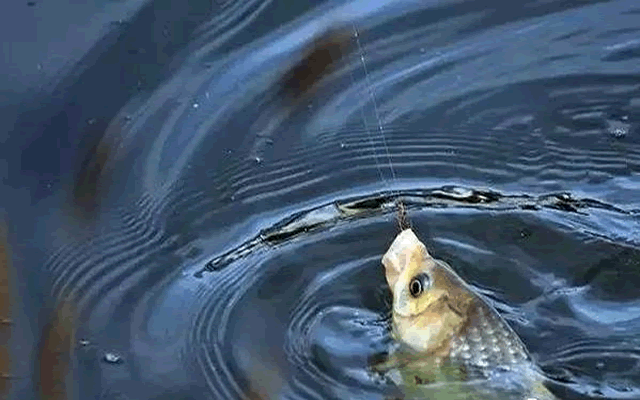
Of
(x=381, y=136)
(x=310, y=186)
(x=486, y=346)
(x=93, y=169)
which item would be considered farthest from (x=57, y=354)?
(x=381, y=136)

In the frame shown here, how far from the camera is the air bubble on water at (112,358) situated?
2.99 m

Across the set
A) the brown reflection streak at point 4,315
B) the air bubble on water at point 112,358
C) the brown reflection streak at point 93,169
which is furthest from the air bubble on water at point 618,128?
the brown reflection streak at point 4,315

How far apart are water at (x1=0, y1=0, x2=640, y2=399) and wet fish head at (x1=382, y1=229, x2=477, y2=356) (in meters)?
0.10

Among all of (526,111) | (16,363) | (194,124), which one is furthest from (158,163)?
(526,111)

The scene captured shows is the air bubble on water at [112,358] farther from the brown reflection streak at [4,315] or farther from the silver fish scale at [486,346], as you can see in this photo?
the silver fish scale at [486,346]

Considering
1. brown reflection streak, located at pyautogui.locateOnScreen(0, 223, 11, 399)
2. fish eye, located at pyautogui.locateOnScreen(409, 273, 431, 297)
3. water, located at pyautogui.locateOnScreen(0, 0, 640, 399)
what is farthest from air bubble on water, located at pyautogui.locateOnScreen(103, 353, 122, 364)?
fish eye, located at pyautogui.locateOnScreen(409, 273, 431, 297)

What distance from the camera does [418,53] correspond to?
150 inches

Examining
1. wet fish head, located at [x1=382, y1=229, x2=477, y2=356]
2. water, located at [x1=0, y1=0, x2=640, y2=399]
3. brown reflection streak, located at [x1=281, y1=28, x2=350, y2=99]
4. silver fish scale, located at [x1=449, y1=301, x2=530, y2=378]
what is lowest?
silver fish scale, located at [x1=449, y1=301, x2=530, y2=378]

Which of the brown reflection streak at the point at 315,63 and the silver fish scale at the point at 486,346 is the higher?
the brown reflection streak at the point at 315,63

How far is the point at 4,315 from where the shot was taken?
10.3 feet

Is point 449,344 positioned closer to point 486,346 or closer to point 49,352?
point 486,346

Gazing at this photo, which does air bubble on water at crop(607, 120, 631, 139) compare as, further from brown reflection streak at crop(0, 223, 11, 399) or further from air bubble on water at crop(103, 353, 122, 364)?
brown reflection streak at crop(0, 223, 11, 399)

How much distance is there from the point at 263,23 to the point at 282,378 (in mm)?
1255

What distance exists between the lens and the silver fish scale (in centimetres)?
279
